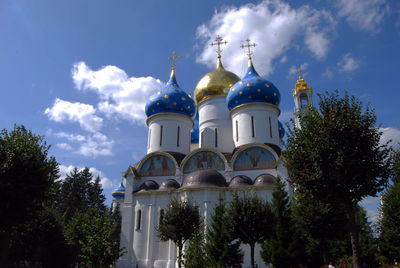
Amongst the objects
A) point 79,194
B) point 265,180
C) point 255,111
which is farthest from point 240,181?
point 79,194

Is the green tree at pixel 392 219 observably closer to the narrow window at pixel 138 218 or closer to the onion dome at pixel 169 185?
the onion dome at pixel 169 185

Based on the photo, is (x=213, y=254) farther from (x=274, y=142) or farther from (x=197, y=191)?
(x=274, y=142)

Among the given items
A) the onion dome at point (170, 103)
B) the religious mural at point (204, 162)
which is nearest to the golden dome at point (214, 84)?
the onion dome at point (170, 103)

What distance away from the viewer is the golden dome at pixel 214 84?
29.6 metres

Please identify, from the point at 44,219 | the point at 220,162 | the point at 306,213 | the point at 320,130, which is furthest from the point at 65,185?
the point at 320,130

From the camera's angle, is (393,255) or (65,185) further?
(65,185)

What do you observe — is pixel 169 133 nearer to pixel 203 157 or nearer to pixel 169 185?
pixel 203 157

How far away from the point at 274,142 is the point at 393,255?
10789 millimetres

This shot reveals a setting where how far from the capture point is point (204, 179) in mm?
21453

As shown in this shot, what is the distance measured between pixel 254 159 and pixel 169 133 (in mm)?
7980

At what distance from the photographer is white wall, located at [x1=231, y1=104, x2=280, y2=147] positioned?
25281 millimetres

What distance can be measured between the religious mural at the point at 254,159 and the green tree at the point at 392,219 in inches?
287

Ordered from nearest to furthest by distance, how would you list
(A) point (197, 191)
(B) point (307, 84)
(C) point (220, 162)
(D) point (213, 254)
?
(D) point (213, 254)
(A) point (197, 191)
(C) point (220, 162)
(B) point (307, 84)

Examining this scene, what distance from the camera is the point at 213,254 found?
15617mm
